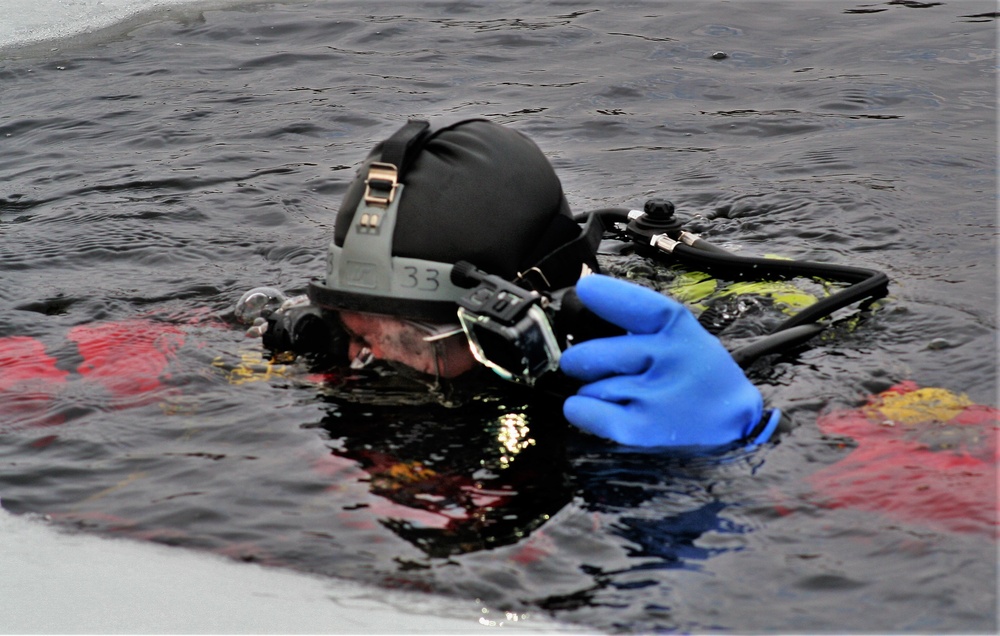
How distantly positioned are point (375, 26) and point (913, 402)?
649cm

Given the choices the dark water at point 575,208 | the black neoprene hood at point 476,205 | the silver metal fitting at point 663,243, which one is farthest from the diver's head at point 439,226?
the silver metal fitting at point 663,243

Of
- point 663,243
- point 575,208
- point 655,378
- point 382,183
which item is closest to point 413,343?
point 382,183

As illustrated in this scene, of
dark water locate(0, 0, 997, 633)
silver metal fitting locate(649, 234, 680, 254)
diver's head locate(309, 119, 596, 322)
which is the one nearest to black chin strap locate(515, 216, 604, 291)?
diver's head locate(309, 119, 596, 322)

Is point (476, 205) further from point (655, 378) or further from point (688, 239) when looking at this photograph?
point (688, 239)

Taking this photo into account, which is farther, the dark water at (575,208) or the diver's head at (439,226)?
the diver's head at (439,226)

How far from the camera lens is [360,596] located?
7.86 feet

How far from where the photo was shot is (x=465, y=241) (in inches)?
114

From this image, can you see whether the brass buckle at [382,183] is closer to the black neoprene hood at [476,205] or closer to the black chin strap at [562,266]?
the black neoprene hood at [476,205]

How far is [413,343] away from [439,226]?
37 cm

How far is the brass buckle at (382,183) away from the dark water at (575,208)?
0.65m

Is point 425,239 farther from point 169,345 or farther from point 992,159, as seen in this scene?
point 992,159

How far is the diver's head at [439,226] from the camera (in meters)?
2.91

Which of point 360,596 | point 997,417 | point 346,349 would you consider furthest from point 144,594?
point 997,417

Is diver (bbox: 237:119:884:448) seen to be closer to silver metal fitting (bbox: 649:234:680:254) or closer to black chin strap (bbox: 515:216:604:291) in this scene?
black chin strap (bbox: 515:216:604:291)
